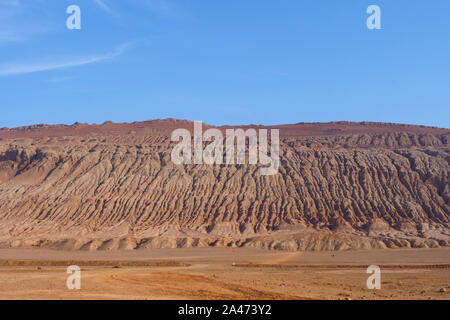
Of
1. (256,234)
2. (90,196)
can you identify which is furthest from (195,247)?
(90,196)

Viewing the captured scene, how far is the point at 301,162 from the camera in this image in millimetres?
88125

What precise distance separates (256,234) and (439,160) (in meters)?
35.6

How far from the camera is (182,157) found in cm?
9212

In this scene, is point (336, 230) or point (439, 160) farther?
point (439, 160)

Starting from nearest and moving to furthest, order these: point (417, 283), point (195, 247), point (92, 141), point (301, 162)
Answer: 1. point (417, 283)
2. point (195, 247)
3. point (301, 162)
4. point (92, 141)

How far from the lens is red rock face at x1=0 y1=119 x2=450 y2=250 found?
6881cm

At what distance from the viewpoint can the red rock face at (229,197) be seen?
Result: 226ft

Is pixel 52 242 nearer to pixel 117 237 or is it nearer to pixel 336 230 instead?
pixel 117 237

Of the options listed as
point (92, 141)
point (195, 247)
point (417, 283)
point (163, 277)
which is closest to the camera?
point (163, 277)

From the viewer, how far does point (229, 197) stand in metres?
80.1

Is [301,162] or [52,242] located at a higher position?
[301,162]

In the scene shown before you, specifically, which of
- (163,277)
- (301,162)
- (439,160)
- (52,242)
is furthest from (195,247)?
(439,160)
